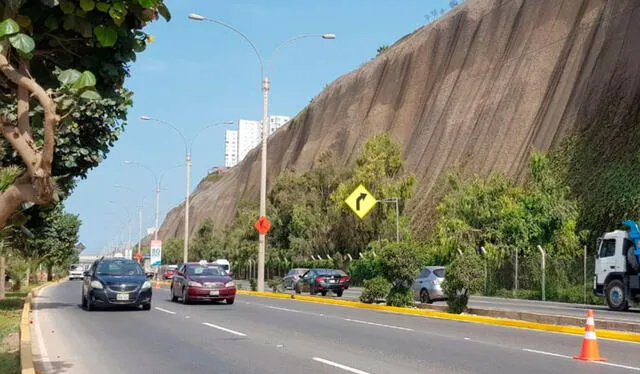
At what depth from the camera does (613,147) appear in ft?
141

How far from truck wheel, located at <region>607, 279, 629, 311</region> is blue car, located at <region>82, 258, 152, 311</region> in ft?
51.3

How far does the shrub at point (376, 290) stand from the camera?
2475 centimetres

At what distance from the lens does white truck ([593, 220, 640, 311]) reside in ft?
81.8

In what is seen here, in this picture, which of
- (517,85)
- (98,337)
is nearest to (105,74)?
(98,337)

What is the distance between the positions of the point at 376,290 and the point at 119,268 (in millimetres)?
8408

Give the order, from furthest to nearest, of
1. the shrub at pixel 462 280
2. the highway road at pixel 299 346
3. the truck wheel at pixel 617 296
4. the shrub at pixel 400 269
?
the truck wheel at pixel 617 296, the shrub at pixel 400 269, the shrub at pixel 462 280, the highway road at pixel 299 346

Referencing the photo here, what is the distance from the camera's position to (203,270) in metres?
26.5

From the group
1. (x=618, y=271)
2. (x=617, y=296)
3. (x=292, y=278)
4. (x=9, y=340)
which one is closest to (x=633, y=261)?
(x=618, y=271)

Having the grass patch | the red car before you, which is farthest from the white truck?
the grass patch

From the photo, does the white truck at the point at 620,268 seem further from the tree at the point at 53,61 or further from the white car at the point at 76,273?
the white car at the point at 76,273

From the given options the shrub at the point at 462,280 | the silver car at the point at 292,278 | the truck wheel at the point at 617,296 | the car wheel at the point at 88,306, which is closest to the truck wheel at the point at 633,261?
the truck wheel at the point at 617,296

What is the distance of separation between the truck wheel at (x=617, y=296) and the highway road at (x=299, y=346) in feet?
29.3

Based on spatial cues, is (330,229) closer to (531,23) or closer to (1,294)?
(531,23)

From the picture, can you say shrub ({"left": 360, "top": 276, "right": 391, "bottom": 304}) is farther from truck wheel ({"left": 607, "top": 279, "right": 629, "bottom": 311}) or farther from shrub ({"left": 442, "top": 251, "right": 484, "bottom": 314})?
truck wheel ({"left": 607, "top": 279, "right": 629, "bottom": 311})
